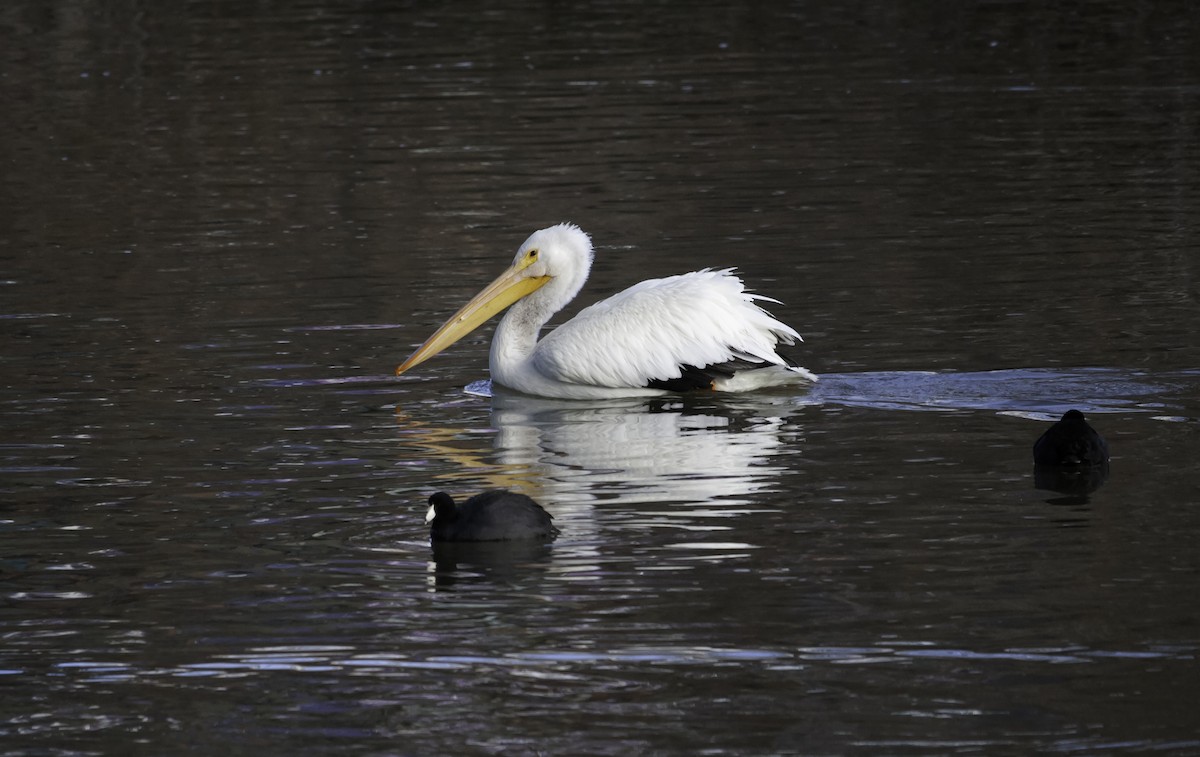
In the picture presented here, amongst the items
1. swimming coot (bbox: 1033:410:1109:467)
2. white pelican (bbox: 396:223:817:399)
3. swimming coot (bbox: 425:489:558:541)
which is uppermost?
white pelican (bbox: 396:223:817:399)

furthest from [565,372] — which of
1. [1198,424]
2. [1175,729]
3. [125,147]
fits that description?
[125,147]

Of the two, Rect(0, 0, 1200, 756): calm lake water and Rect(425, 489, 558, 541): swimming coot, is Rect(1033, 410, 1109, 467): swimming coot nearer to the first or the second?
Rect(0, 0, 1200, 756): calm lake water

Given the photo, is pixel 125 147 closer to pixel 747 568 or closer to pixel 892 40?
pixel 892 40

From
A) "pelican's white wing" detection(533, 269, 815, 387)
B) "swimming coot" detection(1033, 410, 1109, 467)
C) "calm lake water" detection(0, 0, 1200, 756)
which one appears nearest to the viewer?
"calm lake water" detection(0, 0, 1200, 756)

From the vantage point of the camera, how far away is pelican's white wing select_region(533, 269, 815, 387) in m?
9.02

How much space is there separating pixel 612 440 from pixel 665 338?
0.88m

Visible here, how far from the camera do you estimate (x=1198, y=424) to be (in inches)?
311

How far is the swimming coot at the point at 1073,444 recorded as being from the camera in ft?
23.4

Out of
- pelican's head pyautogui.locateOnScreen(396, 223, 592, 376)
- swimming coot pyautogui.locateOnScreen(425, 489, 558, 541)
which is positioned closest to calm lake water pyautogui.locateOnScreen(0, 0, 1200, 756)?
swimming coot pyautogui.locateOnScreen(425, 489, 558, 541)

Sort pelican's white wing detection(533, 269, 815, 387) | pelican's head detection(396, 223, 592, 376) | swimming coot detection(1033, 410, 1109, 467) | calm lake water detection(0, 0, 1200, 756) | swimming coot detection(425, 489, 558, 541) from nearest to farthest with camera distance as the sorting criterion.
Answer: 1. calm lake water detection(0, 0, 1200, 756)
2. swimming coot detection(425, 489, 558, 541)
3. swimming coot detection(1033, 410, 1109, 467)
4. pelican's white wing detection(533, 269, 815, 387)
5. pelican's head detection(396, 223, 592, 376)

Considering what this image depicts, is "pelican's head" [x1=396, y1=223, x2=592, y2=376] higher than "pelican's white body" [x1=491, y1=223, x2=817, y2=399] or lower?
higher

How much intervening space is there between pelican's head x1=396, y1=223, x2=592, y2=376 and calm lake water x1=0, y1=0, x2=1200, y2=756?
305 millimetres

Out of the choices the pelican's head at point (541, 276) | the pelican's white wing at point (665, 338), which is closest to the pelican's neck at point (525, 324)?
the pelican's head at point (541, 276)

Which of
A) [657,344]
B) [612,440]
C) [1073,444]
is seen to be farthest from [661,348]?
[1073,444]
